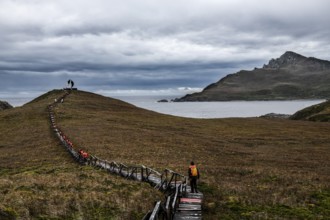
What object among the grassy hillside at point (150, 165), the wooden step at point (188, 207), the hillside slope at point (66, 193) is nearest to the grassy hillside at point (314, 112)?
the grassy hillside at point (150, 165)

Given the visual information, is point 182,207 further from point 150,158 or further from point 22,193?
point 150,158

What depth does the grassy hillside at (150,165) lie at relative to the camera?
19594 millimetres

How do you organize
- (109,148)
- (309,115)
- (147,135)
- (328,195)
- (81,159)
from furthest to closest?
(309,115), (147,135), (109,148), (81,159), (328,195)

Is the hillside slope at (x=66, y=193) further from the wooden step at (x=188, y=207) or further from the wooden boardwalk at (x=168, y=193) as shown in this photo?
the wooden step at (x=188, y=207)

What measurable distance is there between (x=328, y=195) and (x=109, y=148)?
1143 inches

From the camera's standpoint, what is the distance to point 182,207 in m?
19.6

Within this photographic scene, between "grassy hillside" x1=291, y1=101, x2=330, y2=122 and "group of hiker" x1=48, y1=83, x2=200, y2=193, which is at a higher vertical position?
"grassy hillside" x1=291, y1=101, x2=330, y2=122

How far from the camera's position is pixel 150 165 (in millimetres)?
36656

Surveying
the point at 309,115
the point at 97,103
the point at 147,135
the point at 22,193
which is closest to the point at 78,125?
the point at 147,135

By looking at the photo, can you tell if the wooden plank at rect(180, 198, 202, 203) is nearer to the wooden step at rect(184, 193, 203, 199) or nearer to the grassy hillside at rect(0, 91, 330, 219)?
the grassy hillside at rect(0, 91, 330, 219)

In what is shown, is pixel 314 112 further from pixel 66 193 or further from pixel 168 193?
pixel 66 193

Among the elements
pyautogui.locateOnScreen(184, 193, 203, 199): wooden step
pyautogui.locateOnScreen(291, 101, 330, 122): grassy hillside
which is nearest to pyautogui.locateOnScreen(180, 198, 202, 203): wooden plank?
pyautogui.locateOnScreen(184, 193, 203, 199): wooden step

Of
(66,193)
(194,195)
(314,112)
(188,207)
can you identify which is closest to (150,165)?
(194,195)

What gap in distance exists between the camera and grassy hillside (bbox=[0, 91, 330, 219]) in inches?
771
